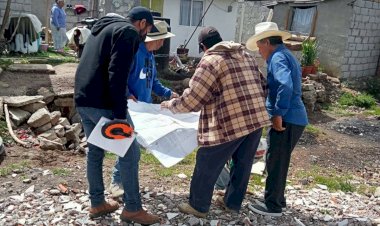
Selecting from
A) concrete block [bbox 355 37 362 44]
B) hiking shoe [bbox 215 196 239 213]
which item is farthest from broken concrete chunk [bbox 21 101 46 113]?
concrete block [bbox 355 37 362 44]

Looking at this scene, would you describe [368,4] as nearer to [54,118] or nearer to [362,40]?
[362,40]

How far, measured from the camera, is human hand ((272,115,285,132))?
150 inches

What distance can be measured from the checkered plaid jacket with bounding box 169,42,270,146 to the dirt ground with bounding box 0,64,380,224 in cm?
149

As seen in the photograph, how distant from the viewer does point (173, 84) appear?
35.4ft

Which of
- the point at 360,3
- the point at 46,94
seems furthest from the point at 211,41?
the point at 360,3

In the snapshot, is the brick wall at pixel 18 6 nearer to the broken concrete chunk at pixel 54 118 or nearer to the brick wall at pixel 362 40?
the broken concrete chunk at pixel 54 118

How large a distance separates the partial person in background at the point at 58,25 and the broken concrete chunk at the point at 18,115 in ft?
25.5

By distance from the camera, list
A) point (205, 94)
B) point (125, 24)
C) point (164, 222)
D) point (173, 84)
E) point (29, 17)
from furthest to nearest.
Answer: point (29, 17) < point (173, 84) < point (164, 222) < point (205, 94) < point (125, 24)

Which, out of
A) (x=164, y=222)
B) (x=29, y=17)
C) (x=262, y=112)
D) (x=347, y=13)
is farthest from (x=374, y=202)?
(x=29, y=17)

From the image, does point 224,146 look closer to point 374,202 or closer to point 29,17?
Answer: point 374,202

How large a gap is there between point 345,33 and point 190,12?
28.0 feet

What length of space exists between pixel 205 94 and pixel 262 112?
1.86 feet

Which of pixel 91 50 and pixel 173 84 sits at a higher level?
pixel 91 50

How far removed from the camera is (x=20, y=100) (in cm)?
695
